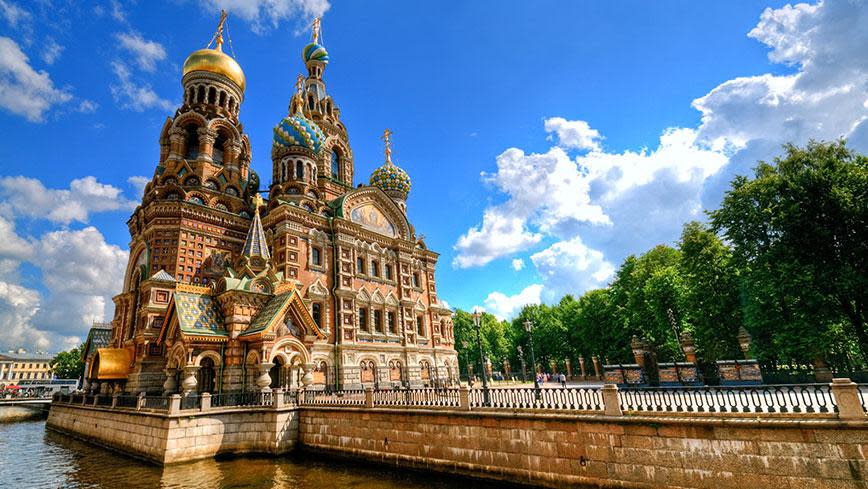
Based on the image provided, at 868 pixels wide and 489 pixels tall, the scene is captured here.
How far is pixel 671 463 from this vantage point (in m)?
9.18

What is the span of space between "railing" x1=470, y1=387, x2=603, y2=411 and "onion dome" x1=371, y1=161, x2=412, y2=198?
26.8 m

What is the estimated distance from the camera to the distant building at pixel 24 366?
9125cm

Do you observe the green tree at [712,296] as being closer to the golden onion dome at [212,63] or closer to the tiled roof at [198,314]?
the tiled roof at [198,314]

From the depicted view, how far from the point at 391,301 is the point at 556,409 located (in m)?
20.4

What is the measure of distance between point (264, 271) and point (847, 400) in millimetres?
20455

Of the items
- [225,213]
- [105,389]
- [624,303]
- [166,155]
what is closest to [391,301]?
[225,213]

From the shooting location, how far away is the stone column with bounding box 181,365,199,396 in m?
16.9

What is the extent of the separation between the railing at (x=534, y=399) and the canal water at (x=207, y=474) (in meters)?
2.14

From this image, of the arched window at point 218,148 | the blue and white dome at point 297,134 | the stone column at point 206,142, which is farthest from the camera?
the blue and white dome at point 297,134

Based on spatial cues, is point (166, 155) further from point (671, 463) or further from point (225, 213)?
point (671, 463)

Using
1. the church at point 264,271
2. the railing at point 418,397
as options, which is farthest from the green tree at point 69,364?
the railing at point 418,397

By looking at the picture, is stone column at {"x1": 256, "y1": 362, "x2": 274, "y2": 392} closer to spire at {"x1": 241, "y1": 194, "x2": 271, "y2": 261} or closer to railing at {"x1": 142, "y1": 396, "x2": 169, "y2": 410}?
railing at {"x1": 142, "y1": 396, "x2": 169, "y2": 410}

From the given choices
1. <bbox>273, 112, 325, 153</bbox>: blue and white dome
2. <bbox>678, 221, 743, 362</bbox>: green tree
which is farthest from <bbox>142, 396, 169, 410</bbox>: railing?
<bbox>678, 221, 743, 362</bbox>: green tree

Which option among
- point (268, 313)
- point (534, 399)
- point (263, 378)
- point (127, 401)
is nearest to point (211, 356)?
point (263, 378)
